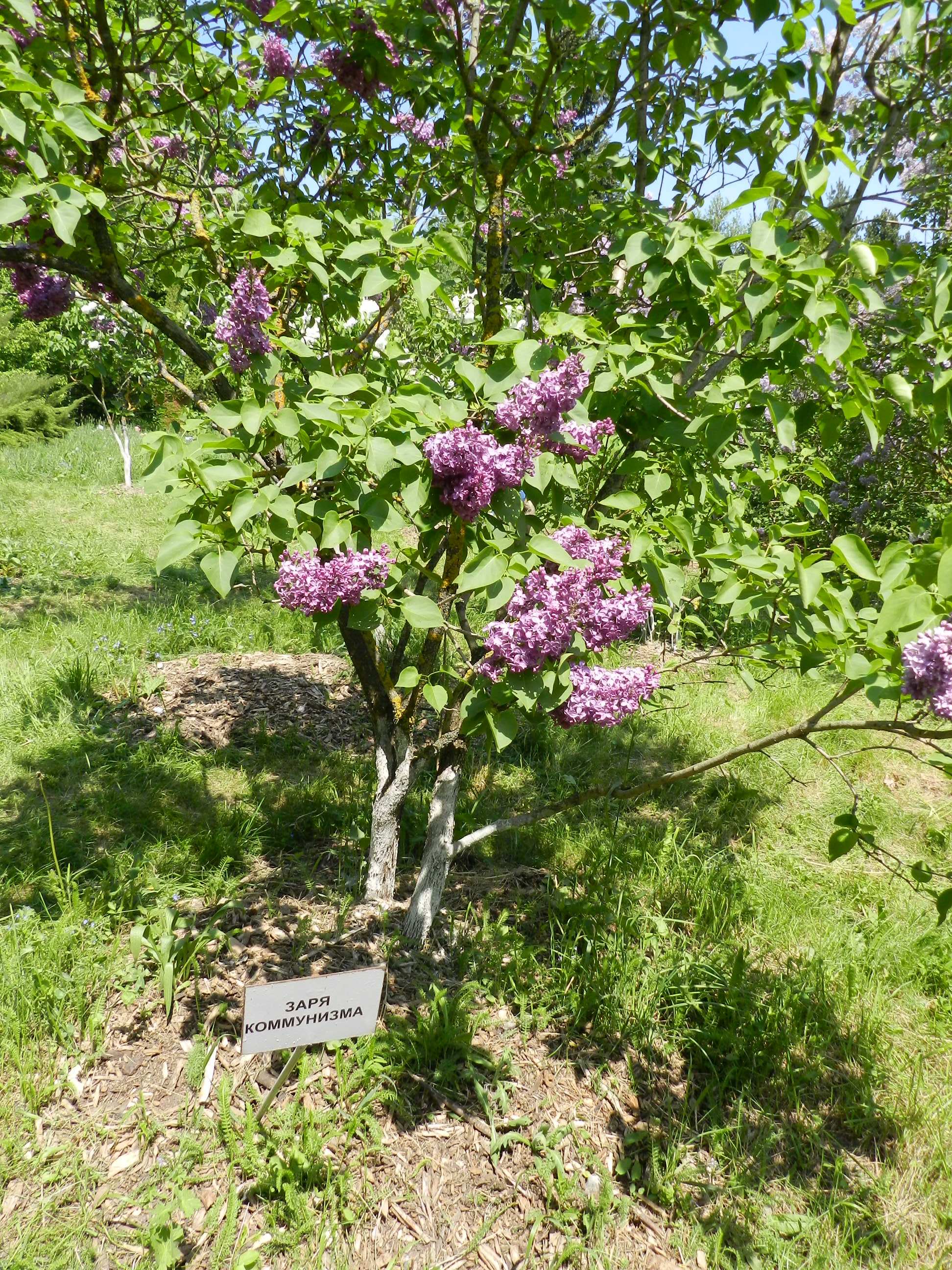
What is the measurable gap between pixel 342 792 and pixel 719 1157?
1.81 meters

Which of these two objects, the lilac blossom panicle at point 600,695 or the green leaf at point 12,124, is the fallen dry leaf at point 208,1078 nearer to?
the lilac blossom panicle at point 600,695

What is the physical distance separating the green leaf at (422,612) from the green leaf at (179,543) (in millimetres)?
386

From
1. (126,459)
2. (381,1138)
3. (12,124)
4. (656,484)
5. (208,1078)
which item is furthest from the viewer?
(126,459)

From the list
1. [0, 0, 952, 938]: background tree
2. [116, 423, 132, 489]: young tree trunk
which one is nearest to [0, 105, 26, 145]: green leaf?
[0, 0, 952, 938]: background tree

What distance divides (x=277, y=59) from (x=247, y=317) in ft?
3.45

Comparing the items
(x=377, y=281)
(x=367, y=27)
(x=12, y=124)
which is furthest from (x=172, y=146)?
(x=377, y=281)

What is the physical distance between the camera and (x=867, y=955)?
246cm

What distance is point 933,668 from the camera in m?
1.15

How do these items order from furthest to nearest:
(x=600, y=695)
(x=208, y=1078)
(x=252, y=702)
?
(x=252, y=702), (x=208, y=1078), (x=600, y=695)

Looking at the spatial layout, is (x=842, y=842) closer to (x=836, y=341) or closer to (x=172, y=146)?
(x=836, y=341)

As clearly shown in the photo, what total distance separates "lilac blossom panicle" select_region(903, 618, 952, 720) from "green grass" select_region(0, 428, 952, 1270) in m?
0.90

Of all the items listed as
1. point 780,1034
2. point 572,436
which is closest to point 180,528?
point 572,436

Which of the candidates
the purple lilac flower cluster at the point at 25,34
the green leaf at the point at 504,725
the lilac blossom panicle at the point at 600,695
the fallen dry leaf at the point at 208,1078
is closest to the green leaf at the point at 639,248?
the lilac blossom panicle at the point at 600,695

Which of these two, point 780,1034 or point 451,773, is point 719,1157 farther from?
point 451,773
